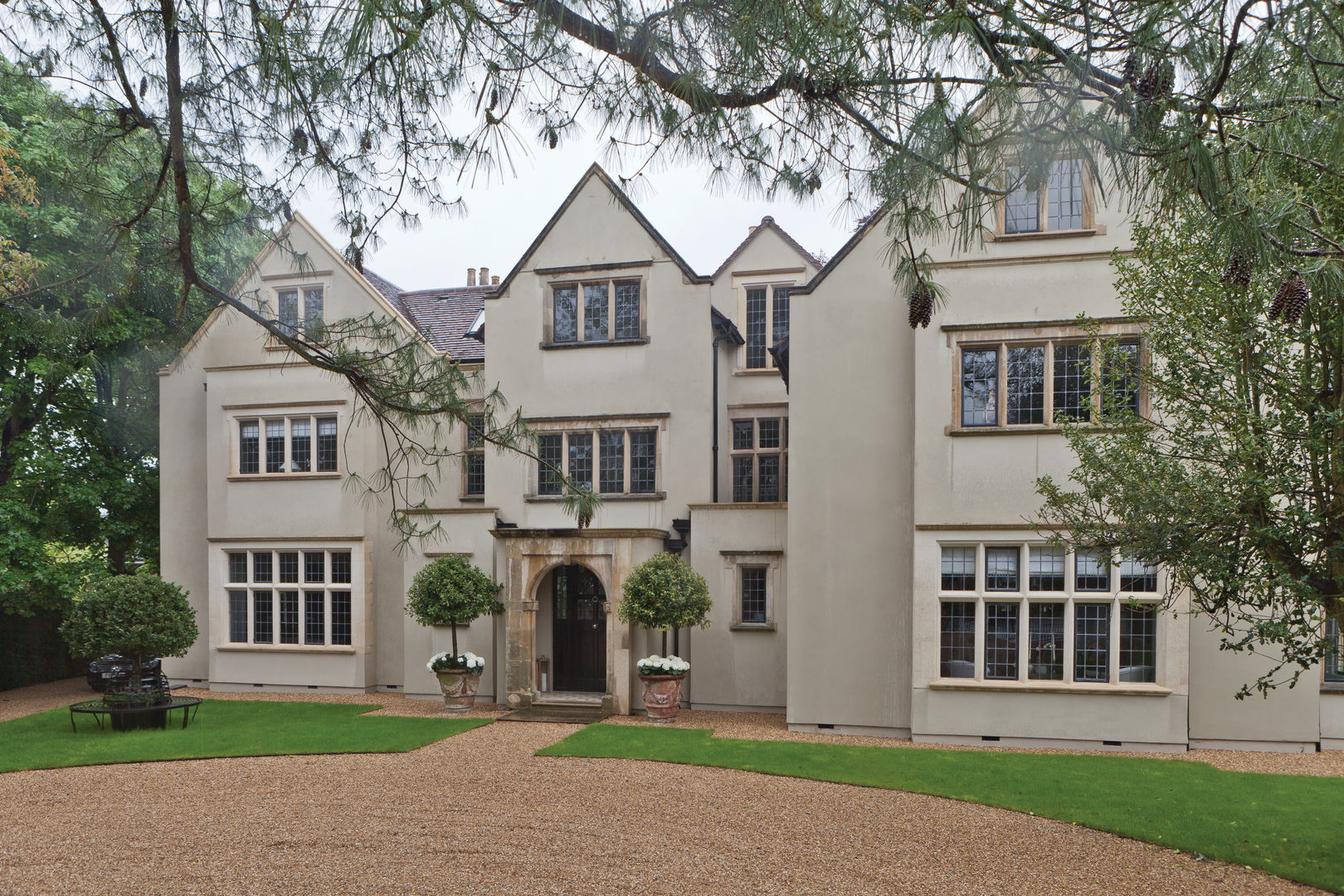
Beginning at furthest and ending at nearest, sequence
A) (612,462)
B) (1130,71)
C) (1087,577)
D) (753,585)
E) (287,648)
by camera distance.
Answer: (287,648) < (612,462) < (753,585) < (1087,577) < (1130,71)

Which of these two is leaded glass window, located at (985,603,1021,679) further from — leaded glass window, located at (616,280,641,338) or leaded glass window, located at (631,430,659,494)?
leaded glass window, located at (616,280,641,338)

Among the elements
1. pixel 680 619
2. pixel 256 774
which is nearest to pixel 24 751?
pixel 256 774

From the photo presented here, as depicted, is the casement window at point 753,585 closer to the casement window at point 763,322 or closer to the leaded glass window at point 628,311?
the casement window at point 763,322

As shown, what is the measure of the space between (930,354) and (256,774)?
33.8 feet

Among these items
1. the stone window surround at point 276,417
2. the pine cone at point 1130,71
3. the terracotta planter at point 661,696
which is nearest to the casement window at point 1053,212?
the terracotta planter at point 661,696

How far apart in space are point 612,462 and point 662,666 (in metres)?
3.89

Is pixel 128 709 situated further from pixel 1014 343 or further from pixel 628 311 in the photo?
pixel 1014 343

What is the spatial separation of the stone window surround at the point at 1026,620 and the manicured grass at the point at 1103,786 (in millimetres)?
1008

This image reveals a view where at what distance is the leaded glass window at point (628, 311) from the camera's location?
17234 mm

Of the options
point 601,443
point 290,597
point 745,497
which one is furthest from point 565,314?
point 290,597

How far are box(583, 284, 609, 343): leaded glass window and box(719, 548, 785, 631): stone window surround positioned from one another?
14.8 ft

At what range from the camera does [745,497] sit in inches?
717

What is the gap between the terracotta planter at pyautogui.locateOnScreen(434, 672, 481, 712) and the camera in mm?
16453

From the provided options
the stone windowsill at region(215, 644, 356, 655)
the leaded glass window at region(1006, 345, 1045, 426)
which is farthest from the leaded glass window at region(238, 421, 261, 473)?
the leaded glass window at region(1006, 345, 1045, 426)
